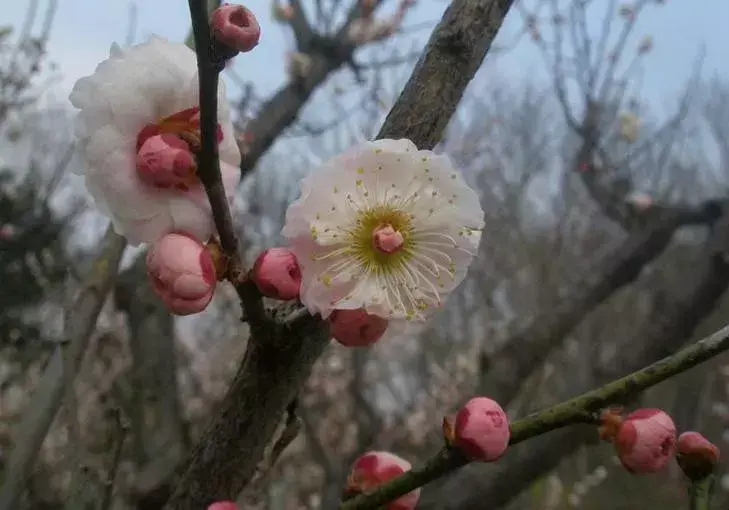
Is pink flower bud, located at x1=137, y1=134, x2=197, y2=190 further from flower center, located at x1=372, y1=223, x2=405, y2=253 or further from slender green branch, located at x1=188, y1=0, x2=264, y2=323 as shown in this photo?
flower center, located at x1=372, y1=223, x2=405, y2=253

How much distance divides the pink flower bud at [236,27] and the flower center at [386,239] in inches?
6.1

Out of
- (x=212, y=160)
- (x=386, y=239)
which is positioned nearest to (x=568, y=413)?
(x=386, y=239)

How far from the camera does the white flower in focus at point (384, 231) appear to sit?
19.8 inches

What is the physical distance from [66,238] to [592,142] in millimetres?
2306

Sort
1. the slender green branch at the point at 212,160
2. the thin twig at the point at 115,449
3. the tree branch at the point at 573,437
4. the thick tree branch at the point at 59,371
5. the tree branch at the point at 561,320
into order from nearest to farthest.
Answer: the slender green branch at the point at 212,160 < the thin twig at the point at 115,449 < the thick tree branch at the point at 59,371 < the tree branch at the point at 573,437 < the tree branch at the point at 561,320

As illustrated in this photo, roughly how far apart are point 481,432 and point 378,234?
14 centimetres

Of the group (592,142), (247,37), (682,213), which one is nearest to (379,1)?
(592,142)

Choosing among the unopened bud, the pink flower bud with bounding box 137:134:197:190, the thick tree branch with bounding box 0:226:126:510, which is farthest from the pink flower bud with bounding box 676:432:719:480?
the thick tree branch with bounding box 0:226:126:510

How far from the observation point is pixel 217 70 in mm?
425

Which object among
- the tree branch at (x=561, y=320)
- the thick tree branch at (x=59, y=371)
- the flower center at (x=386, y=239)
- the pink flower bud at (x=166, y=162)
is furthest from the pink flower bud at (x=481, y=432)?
the tree branch at (x=561, y=320)

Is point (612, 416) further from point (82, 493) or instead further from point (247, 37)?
point (82, 493)

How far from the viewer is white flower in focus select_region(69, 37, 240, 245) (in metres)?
0.49

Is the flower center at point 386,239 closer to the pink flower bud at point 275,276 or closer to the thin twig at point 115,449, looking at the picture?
the pink flower bud at point 275,276

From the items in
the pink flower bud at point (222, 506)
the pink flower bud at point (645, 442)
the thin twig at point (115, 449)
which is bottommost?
the thin twig at point (115, 449)
